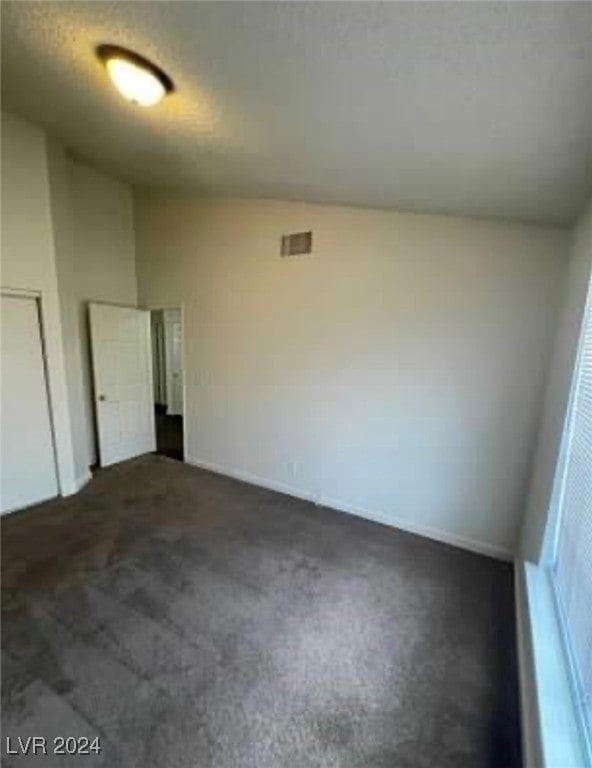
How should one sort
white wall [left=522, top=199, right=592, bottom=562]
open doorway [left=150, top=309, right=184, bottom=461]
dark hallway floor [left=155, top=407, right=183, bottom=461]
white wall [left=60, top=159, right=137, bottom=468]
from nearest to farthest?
white wall [left=522, top=199, right=592, bottom=562] → white wall [left=60, top=159, right=137, bottom=468] → dark hallway floor [left=155, top=407, right=183, bottom=461] → open doorway [left=150, top=309, right=184, bottom=461]

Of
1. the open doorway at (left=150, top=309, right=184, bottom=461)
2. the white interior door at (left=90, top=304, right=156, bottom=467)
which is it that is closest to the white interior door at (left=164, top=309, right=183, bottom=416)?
the open doorway at (left=150, top=309, right=184, bottom=461)

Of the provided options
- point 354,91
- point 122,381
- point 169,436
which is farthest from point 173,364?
point 354,91

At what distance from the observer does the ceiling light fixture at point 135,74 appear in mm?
1729

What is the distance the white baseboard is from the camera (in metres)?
3.16

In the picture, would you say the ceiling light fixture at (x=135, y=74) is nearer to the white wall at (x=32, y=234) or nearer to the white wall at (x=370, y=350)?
the white wall at (x=32, y=234)

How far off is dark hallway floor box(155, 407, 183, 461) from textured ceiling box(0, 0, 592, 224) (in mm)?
3682

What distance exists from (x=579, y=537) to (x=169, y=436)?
547 centimetres

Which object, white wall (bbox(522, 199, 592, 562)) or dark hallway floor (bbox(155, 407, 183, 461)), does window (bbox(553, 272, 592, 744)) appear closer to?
white wall (bbox(522, 199, 592, 562))

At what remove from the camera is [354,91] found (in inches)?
58.6

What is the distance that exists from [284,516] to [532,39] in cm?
345

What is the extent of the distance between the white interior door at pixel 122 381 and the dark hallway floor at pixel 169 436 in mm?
228

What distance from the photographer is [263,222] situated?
400 cm

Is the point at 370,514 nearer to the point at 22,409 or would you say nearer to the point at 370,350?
the point at 370,350

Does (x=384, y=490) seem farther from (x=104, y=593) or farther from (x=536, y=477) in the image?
(x=104, y=593)
